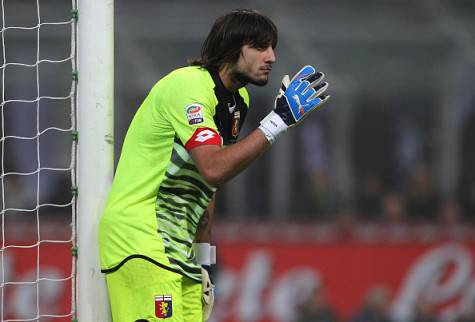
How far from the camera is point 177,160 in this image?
4398 millimetres

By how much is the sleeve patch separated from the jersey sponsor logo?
0.04 metres

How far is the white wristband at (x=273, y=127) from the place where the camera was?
4273 millimetres

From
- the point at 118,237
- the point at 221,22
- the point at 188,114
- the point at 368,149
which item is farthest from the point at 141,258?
the point at 368,149

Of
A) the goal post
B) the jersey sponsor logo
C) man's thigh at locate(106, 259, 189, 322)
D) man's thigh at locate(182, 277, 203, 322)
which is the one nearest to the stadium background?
the goal post

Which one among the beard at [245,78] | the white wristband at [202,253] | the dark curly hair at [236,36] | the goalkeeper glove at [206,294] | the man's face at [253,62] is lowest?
the goalkeeper glove at [206,294]

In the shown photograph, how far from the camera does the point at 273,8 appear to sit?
11.8 metres

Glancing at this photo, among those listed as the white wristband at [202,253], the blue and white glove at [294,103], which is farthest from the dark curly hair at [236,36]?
the white wristband at [202,253]

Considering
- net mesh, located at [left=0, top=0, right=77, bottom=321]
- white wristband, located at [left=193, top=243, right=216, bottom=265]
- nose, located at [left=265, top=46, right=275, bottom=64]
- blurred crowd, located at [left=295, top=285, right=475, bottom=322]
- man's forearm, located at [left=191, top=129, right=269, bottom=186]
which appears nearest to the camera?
man's forearm, located at [left=191, top=129, right=269, bottom=186]

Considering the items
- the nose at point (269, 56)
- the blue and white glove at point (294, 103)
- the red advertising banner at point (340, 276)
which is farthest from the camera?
the red advertising banner at point (340, 276)

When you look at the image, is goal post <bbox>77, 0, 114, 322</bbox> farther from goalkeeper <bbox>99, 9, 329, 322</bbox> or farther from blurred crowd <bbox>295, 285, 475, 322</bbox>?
blurred crowd <bbox>295, 285, 475, 322</bbox>

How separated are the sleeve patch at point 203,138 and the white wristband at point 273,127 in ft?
0.56

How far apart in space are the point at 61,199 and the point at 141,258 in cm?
640

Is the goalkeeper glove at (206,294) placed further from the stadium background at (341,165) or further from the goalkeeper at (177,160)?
the stadium background at (341,165)

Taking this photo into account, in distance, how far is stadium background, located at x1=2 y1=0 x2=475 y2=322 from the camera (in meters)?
10.9
